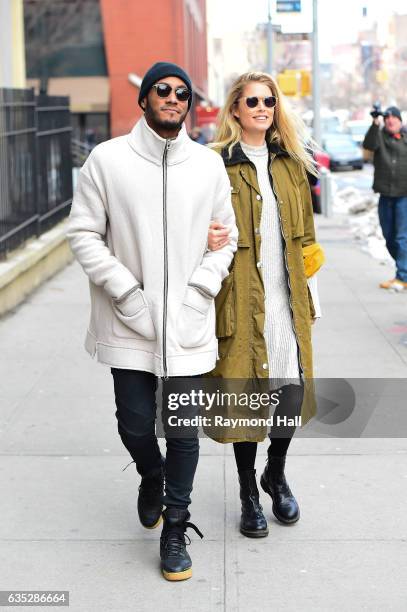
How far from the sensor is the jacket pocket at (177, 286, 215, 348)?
4.16 meters

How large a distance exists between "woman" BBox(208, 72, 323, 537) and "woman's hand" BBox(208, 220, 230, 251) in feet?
0.77

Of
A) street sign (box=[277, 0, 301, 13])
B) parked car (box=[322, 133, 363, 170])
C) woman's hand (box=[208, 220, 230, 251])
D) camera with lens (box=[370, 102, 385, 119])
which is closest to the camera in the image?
woman's hand (box=[208, 220, 230, 251])

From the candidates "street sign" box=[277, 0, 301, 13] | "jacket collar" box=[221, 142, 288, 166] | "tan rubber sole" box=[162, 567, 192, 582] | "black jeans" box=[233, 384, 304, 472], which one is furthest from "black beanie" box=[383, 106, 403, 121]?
"street sign" box=[277, 0, 301, 13]

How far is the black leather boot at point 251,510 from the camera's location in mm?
4699

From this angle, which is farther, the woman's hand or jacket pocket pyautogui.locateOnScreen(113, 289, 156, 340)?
the woman's hand

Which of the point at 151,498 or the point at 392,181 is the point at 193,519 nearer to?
the point at 151,498

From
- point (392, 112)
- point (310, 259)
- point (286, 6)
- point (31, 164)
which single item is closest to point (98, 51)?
point (286, 6)

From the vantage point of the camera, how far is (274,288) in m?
→ 4.58

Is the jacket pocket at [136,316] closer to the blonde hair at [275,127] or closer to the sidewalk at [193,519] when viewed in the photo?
the blonde hair at [275,127]

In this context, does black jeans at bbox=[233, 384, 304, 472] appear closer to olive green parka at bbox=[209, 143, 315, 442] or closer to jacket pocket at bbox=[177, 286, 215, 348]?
olive green parka at bbox=[209, 143, 315, 442]

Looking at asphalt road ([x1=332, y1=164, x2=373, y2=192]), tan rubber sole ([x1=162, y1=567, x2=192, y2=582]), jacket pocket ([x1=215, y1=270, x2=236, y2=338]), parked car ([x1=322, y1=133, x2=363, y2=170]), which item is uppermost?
jacket pocket ([x1=215, y1=270, x2=236, y2=338])

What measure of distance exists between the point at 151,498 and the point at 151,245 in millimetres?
1111

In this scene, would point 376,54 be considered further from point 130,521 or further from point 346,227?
point 130,521

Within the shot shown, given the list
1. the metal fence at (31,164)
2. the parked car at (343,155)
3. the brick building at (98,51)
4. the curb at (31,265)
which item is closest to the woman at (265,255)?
the curb at (31,265)
